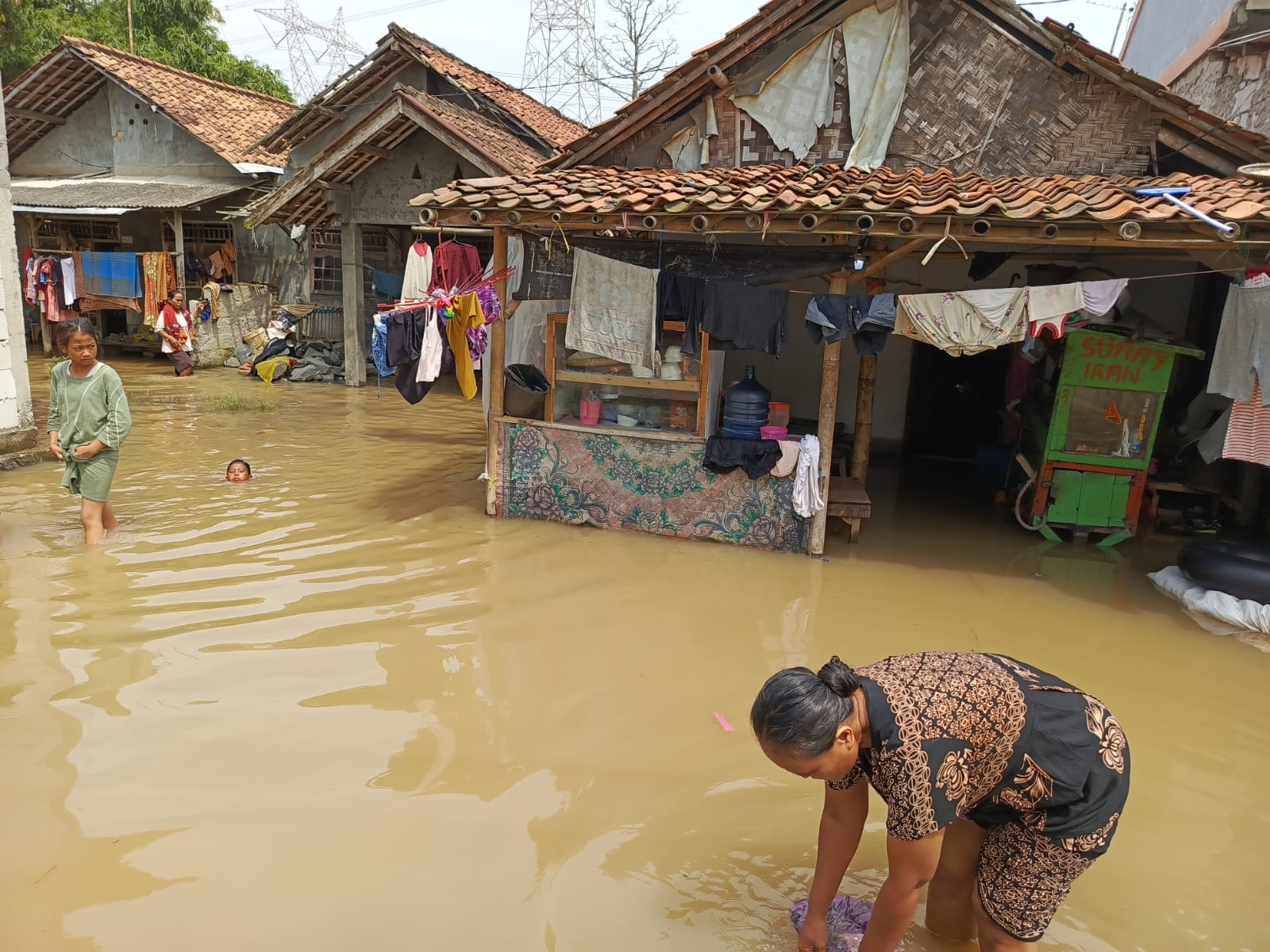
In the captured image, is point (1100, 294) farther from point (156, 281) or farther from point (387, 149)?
point (156, 281)

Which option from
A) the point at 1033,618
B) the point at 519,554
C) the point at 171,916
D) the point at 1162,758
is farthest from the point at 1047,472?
the point at 171,916

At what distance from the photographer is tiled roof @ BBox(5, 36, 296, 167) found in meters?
17.0

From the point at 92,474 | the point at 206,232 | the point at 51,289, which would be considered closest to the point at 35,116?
the point at 206,232

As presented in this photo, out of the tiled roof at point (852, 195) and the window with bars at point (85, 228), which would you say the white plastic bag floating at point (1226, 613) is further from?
the window with bars at point (85, 228)

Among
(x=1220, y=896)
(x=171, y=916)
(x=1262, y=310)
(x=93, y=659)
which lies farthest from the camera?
(x=1262, y=310)

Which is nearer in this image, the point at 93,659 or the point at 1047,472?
the point at 93,659

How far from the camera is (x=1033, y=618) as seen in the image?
624cm

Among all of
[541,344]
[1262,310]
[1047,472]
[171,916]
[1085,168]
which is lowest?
[171,916]

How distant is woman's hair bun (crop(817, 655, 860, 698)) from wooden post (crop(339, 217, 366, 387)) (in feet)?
46.7

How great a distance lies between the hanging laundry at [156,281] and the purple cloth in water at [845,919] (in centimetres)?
1687

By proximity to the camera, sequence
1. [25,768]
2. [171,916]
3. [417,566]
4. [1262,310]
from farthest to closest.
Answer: [417,566], [1262,310], [25,768], [171,916]

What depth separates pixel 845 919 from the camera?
125 inches

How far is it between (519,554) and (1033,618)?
12.8 ft

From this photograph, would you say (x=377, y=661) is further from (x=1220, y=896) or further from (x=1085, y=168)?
(x=1085, y=168)
